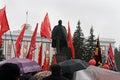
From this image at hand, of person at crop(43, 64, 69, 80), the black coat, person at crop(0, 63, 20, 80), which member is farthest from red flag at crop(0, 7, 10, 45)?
person at crop(0, 63, 20, 80)

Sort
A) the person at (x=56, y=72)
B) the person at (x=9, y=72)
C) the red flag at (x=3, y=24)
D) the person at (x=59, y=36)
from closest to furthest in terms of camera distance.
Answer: the person at (x=9, y=72) < the person at (x=56, y=72) < the person at (x=59, y=36) < the red flag at (x=3, y=24)

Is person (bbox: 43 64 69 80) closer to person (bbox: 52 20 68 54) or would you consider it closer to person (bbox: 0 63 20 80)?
person (bbox: 0 63 20 80)

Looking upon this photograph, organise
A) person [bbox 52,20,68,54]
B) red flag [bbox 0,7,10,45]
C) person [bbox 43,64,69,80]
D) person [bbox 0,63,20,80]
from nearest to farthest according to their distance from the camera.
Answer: person [bbox 0,63,20,80]
person [bbox 43,64,69,80]
person [bbox 52,20,68,54]
red flag [bbox 0,7,10,45]

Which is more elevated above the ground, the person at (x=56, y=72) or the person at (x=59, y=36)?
the person at (x=59, y=36)

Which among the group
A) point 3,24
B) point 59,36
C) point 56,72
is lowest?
point 56,72

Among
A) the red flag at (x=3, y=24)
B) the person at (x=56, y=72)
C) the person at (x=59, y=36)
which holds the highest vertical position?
the red flag at (x=3, y=24)

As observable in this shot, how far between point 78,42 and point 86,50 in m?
4.06

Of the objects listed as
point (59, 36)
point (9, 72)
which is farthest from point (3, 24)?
point (9, 72)

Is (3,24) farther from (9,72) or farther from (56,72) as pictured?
(9,72)

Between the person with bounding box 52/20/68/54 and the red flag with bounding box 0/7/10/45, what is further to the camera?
the red flag with bounding box 0/7/10/45

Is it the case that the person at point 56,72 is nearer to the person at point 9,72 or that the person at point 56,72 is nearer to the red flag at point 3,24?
the person at point 9,72

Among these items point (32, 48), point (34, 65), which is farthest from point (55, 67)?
point (32, 48)

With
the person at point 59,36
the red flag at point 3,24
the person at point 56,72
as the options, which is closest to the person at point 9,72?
the person at point 56,72

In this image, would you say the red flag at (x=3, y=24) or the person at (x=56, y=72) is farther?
the red flag at (x=3, y=24)
